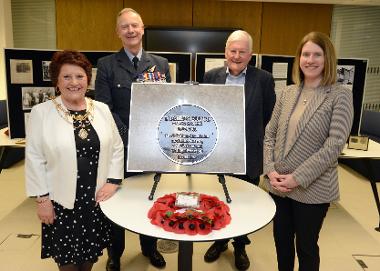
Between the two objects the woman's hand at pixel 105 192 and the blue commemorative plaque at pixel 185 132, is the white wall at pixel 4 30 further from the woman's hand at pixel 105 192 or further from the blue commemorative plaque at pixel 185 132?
the blue commemorative plaque at pixel 185 132

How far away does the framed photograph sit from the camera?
114 inches

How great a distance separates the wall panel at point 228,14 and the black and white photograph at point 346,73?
10.1ft

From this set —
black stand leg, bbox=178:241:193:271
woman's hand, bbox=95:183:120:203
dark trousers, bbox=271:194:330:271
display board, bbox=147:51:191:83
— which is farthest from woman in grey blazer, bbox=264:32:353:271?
display board, bbox=147:51:191:83

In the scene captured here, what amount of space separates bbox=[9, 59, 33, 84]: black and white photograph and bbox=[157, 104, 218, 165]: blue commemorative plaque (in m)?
1.79

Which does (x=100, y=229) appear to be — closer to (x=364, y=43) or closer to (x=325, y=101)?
(x=325, y=101)

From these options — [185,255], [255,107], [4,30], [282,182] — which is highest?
[4,30]

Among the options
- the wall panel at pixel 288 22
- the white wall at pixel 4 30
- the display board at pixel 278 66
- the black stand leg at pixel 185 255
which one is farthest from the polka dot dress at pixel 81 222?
the wall panel at pixel 288 22

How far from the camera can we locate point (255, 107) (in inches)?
80.5

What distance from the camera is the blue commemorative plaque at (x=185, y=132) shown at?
1.57 m

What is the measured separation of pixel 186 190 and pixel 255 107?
26.7 inches

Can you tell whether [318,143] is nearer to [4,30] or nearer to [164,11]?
[164,11]

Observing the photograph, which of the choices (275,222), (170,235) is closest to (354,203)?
(275,222)

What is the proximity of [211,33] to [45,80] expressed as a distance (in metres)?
3.48

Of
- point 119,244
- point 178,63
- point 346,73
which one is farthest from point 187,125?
point 346,73
